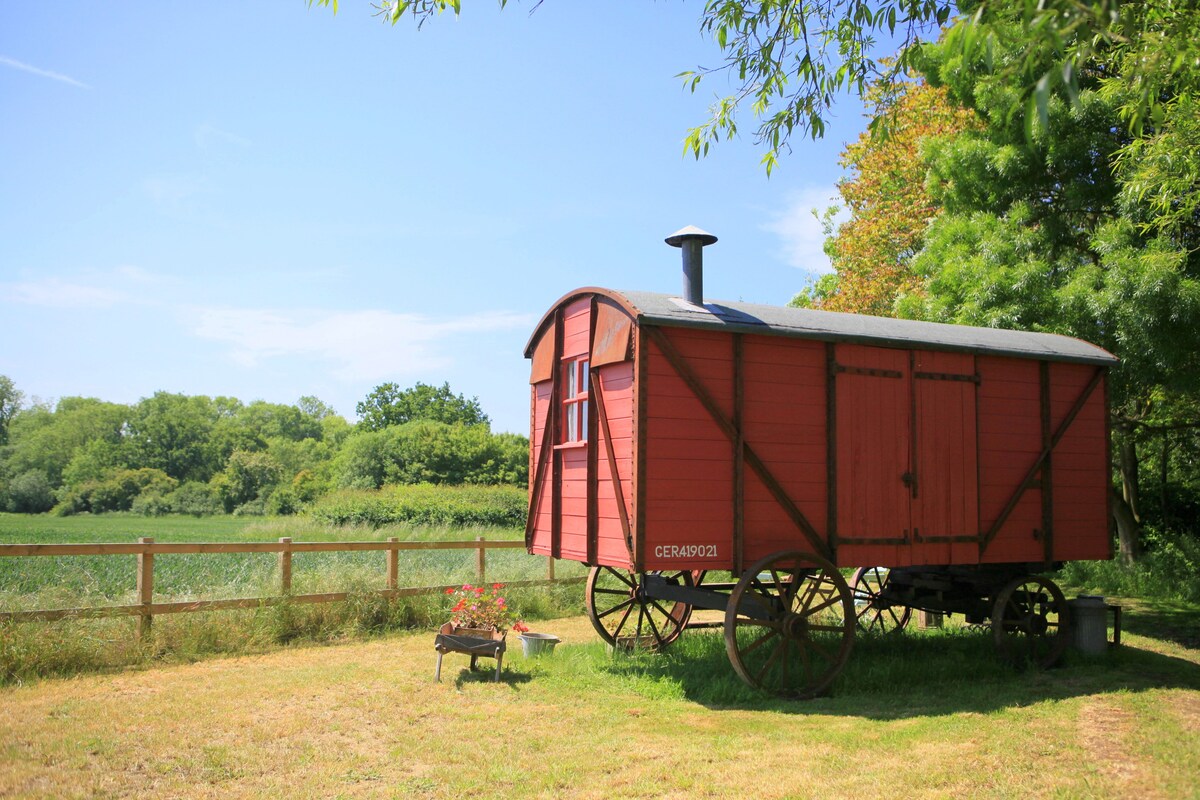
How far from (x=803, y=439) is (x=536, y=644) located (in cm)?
360

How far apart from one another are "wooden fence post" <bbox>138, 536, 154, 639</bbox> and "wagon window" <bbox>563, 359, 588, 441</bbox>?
14.5ft

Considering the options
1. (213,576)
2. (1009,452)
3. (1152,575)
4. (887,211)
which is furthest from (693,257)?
(887,211)

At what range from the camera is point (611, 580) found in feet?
40.1

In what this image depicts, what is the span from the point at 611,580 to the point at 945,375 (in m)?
5.21

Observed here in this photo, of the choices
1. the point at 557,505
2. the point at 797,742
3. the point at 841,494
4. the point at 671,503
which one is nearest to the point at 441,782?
the point at 797,742

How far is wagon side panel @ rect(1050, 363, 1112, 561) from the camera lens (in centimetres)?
1026

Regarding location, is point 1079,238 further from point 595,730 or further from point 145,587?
point 145,587

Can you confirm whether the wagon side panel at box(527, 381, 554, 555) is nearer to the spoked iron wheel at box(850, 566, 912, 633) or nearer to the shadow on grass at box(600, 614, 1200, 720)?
the shadow on grass at box(600, 614, 1200, 720)

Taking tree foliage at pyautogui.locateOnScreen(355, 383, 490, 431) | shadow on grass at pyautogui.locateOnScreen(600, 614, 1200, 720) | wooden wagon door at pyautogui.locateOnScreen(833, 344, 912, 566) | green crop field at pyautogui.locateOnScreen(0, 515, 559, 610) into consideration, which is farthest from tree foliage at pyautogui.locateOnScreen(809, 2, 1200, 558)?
tree foliage at pyautogui.locateOnScreen(355, 383, 490, 431)

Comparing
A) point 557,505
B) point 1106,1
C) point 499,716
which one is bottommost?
point 499,716

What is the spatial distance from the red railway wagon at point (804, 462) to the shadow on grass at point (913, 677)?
300mm

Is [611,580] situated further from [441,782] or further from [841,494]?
[441,782]

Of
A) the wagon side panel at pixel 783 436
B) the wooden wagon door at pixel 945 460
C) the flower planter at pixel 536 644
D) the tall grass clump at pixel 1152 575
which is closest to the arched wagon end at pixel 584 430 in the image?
the flower planter at pixel 536 644

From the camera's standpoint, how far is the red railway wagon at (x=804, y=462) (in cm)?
812
